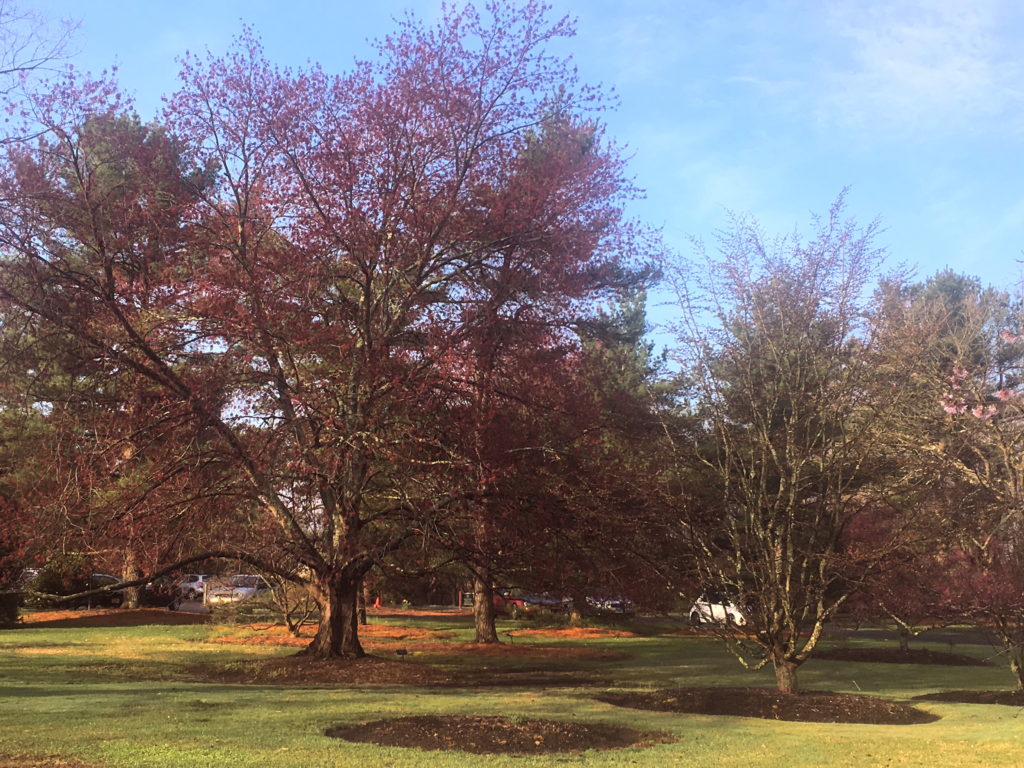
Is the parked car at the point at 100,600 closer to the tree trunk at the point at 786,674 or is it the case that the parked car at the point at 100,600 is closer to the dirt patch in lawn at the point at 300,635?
the dirt patch in lawn at the point at 300,635

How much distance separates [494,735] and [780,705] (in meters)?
4.80

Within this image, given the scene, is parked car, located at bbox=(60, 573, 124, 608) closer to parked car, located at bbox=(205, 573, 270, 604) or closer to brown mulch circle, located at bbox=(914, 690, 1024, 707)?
parked car, located at bbox=(205, 573, 270, 604)

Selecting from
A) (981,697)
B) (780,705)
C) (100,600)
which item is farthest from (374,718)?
(100,600)

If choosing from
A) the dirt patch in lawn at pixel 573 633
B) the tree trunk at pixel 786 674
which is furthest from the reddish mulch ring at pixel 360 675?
the dirt patch in lawn at pixel 573 633

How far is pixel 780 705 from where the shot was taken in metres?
12.2

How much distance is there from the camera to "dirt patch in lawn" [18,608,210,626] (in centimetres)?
3016

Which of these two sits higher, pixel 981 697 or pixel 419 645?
pixel 419 645

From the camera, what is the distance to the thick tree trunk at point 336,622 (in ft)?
56.8

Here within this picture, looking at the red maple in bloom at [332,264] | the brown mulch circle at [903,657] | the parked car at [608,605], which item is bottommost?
the brown mulch circle at [903,657]

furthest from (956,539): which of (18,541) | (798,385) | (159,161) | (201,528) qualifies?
(18,541)

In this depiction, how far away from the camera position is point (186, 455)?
16.0 m

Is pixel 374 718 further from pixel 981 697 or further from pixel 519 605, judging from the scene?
pixel 519 605

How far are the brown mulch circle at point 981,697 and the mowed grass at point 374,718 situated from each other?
0.48 m

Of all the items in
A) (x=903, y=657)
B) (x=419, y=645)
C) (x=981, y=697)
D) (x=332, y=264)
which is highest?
(x=332, y=264)
